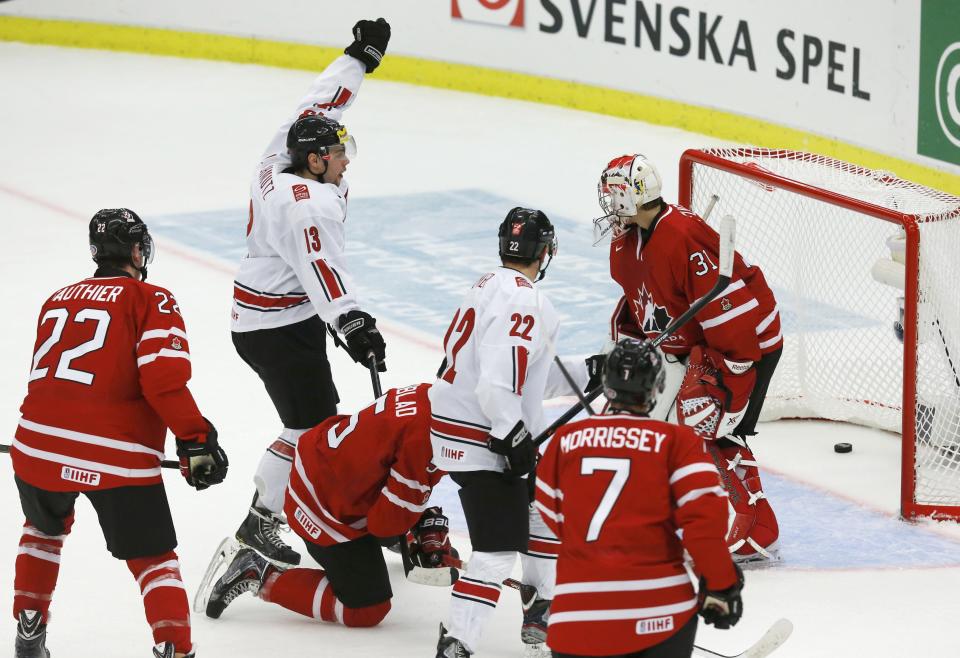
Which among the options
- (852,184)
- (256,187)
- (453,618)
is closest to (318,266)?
(256,187)

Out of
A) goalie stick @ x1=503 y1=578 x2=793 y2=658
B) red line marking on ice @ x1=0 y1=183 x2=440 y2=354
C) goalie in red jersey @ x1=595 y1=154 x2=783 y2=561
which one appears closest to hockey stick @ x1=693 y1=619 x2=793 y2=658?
goalie stick @ x1=503 y1=578 x2=793 y2=658

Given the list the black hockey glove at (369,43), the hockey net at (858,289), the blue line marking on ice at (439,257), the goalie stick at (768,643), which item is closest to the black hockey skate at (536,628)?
the goalie stick at (768,643)

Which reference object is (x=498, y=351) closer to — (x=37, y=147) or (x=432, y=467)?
(x=432, y=467)

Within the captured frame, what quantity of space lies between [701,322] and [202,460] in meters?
1.44

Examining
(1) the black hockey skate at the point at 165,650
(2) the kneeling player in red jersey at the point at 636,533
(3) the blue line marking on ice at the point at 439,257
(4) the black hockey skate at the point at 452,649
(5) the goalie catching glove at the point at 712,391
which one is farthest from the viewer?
(3) the blue line marking on ice at the point at 439,257

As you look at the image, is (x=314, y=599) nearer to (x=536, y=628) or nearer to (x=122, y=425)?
(x=536, y=628)

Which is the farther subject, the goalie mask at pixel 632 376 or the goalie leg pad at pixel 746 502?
the goalie leg pad at pixel 746 502

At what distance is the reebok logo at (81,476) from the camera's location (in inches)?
141

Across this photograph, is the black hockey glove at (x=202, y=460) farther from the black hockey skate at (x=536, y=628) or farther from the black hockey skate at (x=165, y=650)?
the black hockey skate at (x=536, y=628)

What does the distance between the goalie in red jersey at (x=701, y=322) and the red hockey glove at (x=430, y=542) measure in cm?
74

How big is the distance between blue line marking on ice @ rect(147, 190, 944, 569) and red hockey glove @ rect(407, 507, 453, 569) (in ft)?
1.99

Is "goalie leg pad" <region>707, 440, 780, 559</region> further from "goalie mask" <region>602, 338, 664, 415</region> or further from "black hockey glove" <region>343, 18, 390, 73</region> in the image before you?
"black hockey glove" <region>343, 18, 390, 73</region>

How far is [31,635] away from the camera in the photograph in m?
3.72

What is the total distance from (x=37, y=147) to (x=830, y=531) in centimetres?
622
